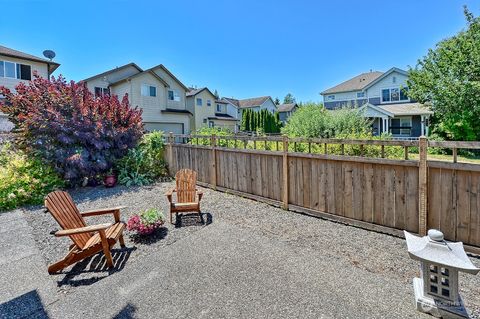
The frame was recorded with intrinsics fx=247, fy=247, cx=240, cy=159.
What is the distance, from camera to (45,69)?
1834cm

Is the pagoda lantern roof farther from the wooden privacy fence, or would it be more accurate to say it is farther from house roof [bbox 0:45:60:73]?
house roof [bbox 0:45:60:73]

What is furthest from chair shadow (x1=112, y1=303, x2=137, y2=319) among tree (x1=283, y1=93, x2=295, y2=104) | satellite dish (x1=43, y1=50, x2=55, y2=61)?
tree (x1=283, y1=93, x2=295, y2=104)

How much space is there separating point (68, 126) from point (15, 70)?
1397cm

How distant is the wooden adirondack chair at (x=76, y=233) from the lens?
3.34 metres

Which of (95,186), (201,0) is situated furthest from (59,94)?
(201,0)

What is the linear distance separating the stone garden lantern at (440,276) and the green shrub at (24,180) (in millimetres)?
8563

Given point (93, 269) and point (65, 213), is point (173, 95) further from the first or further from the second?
point (93, 269)

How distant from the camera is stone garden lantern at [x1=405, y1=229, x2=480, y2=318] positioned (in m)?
2.34

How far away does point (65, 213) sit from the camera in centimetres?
371

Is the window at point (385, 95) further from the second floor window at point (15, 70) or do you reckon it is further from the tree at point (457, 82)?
the second floor window at point (15, 70)

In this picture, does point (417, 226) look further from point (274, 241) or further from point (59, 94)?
point (59, 94)

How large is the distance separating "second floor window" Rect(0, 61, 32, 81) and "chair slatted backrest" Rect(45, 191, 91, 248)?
61.7ft

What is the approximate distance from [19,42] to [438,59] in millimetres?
29296

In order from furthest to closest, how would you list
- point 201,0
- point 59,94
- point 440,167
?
point 201,0 → point 59,94 → point 440,167
